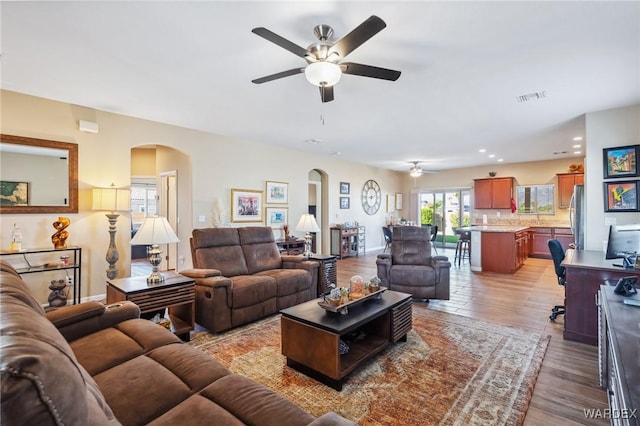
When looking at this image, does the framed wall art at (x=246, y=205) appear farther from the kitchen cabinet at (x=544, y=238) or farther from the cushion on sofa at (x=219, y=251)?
the kitchen cabinet at (x=544, y=238)

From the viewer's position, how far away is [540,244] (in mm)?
8172

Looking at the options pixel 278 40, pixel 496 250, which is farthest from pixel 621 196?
pixel 278 40

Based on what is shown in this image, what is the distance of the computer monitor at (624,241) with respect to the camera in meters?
2.74

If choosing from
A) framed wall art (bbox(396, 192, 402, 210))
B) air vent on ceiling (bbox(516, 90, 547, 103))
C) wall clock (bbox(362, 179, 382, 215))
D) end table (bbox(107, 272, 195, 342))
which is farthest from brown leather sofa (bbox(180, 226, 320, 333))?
framed wall art (bbox(396, 192, 402, 210))

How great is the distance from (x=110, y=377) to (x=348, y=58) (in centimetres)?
300

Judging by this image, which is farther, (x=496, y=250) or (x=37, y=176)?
(x=496, y=250)

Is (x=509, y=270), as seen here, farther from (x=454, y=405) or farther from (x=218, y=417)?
(x=218, y=417)

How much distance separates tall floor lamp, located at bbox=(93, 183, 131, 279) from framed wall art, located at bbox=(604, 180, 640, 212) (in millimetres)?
6582

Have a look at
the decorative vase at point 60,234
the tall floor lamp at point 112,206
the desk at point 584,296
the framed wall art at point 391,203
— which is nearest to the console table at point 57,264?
the decorative vase at point 60,234

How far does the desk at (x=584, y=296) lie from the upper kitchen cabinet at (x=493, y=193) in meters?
6.32

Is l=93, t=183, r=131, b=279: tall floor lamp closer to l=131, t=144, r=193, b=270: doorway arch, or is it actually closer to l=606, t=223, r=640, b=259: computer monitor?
l=131, t=144, r=193, b=270: doorway arch

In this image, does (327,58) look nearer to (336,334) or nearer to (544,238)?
(336,334)

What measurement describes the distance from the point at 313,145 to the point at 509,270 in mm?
4842

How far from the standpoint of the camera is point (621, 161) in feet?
Result: 12.8
